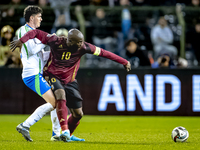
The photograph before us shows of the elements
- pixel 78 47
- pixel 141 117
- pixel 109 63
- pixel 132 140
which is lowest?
pixel 141 117

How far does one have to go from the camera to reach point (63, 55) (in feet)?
19.8

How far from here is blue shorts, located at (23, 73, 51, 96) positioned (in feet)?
19.5

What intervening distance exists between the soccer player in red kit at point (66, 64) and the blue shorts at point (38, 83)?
0.11 meters

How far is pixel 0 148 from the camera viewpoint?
5270 mm

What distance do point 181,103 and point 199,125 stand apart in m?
1.58

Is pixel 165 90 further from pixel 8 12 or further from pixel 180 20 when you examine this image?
pixel 8 12

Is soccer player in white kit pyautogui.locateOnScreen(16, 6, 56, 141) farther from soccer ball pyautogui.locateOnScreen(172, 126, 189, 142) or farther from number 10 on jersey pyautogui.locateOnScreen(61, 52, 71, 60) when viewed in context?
soccer ball pyautogui.locateOnScreen(172, 126, 189, 142)

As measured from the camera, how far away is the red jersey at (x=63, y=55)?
5.96 metres

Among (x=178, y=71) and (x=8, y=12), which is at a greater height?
(x=8, y=12)

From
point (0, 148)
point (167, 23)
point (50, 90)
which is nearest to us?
point (0, 148)

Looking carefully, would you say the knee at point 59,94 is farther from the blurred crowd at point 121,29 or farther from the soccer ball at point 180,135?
the blurred crowd at point 121,29

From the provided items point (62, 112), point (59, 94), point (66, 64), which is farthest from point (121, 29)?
point (62, 112)

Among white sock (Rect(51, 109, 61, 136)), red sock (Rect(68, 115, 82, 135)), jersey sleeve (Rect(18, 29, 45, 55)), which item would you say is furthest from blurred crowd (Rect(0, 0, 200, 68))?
jersey sleeve (Rect(18, 29, 45, 55))

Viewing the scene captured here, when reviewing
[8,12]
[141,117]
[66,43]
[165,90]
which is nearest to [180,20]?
[165,90]
